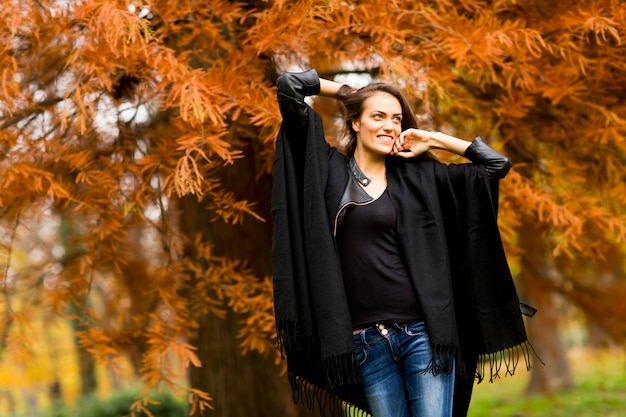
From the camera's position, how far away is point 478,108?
4363mm

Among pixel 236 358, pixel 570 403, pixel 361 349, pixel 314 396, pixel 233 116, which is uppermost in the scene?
pixel 233 116

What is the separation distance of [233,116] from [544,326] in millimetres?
8691

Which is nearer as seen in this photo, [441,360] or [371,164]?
[441,360]

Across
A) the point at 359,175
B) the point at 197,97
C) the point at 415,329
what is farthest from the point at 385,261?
the point at 197,97

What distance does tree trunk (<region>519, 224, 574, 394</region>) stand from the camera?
27.6ft

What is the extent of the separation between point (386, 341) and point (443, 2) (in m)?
1.89

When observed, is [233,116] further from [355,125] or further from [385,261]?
[385,261]

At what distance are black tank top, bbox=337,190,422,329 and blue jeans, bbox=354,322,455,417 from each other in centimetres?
5

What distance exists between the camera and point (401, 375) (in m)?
2.66

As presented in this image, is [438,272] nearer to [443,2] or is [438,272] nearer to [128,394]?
[443,2]

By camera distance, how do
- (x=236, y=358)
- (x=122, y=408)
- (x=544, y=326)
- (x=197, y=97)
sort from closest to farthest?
(x=197, y=97) → (x=236, y=358) → (x=122, y=408) → (x=544, y=326)

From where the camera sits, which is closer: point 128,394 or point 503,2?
point 503,2

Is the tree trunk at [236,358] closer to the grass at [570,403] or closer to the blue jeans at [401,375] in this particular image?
the blue jeans at [401,375]

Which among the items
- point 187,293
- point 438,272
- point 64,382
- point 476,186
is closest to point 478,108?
point 476,186
